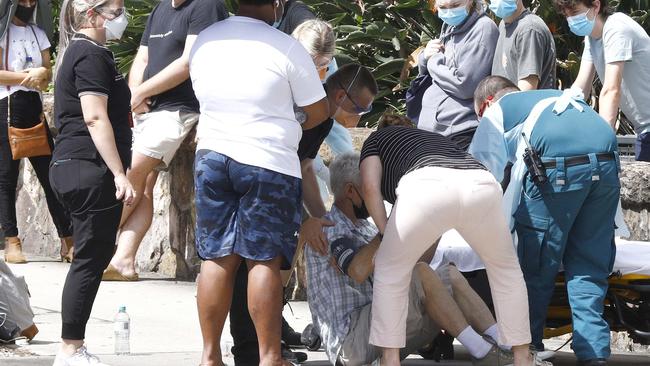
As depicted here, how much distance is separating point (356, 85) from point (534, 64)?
162 centimetres

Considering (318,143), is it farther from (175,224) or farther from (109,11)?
(175,224)

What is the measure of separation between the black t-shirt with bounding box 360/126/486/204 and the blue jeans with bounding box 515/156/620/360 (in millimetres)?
496

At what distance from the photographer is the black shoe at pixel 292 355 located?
5900 millimetres

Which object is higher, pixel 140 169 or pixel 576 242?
pixel 576 242

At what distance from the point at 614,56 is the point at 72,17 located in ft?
9.20

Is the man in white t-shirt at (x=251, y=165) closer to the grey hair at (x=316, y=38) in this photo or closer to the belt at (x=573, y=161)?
the grey hair at (x=316, y=38)

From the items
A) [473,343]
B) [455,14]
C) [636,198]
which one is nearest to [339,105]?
→ [473,343]

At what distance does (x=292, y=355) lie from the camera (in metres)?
5.95

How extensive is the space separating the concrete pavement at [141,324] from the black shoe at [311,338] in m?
0.22

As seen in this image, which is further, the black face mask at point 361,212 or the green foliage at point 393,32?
the green foliage at point 393,32

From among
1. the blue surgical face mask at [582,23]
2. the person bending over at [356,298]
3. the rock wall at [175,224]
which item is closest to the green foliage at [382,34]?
the rock wall at [175,224]

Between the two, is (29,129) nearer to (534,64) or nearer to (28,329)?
(28,329)

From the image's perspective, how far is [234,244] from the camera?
5141mm

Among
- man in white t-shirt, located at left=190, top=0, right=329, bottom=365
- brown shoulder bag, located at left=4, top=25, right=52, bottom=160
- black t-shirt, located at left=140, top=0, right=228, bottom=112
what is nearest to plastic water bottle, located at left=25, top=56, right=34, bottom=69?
brown shoulder bag, located at left=4, top=25, right=52, bottom=160
